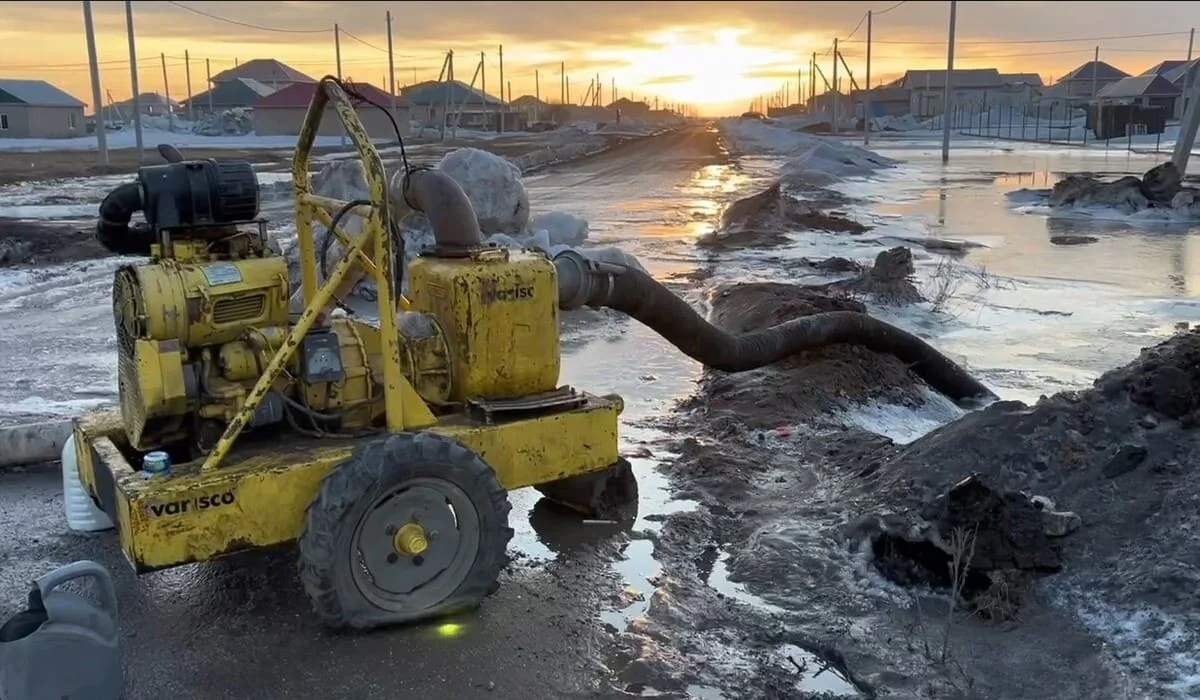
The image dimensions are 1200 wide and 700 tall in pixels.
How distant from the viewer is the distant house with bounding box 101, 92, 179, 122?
3792 inches

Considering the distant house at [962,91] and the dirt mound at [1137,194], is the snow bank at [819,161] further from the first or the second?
the distant house at [962,91]

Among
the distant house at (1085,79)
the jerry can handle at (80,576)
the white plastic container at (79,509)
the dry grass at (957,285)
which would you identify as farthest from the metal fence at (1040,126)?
the jerry can handle at (80,576)

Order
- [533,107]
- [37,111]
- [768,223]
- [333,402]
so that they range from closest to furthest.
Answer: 1. [333,402]
2. [768,223]
3. [37,111]
4. [533,107]

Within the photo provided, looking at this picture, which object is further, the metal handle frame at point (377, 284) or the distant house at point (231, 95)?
the distant house at point (231, 95)

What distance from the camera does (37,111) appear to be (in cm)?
6072

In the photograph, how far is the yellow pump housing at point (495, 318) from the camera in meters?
4.96

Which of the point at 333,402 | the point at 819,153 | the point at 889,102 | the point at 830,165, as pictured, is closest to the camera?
the point at 333,402

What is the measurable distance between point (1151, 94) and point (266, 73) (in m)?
69.9

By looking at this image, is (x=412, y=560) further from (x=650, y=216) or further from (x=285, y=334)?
(x=650, y=216)

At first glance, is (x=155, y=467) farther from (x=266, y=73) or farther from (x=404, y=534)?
(x=266, y=73)

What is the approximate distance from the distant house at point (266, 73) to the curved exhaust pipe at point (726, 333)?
91.0 meters

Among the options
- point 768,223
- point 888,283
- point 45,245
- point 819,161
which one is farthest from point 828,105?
point 888,283

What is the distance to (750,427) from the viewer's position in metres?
7.34

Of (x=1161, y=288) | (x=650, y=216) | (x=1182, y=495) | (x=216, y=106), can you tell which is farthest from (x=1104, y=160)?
(x=216, y=106)
